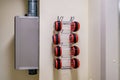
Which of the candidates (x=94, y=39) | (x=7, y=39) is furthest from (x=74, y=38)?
(x=7, y=39)

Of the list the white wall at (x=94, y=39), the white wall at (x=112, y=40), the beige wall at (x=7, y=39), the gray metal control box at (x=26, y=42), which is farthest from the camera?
the beige wall at (x=7, y=39)

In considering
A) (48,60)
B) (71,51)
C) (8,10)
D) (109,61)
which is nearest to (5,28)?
(8,10)

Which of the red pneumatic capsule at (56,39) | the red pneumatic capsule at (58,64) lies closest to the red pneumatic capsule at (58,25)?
the red pneumatic capsule at (56,39)

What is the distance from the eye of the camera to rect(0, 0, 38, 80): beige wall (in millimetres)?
3096

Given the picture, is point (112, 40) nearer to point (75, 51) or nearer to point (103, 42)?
point (103, 42)

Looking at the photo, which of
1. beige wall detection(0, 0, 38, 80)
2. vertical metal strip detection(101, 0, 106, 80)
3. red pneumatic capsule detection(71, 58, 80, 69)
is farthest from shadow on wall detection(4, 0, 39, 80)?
vertical metal strip detection(101, 0, 106, 80)

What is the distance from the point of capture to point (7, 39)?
3.10m

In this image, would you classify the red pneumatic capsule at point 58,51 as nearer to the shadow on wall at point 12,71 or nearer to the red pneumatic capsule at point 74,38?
the red pneumatic capsule at point 74,38

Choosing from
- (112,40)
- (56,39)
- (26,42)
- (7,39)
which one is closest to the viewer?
(112,40)

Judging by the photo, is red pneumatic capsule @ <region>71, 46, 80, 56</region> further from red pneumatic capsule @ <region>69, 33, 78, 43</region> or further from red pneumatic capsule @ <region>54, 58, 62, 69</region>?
red pneumatic capsule @ <region>54, 58, 62, 69</region>

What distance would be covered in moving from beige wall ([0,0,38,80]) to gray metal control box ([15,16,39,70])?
24.2 inches

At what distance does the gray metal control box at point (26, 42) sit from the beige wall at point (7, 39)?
61 cm

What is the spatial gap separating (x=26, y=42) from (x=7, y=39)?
0.71 metres

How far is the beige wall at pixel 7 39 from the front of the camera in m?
3.10
